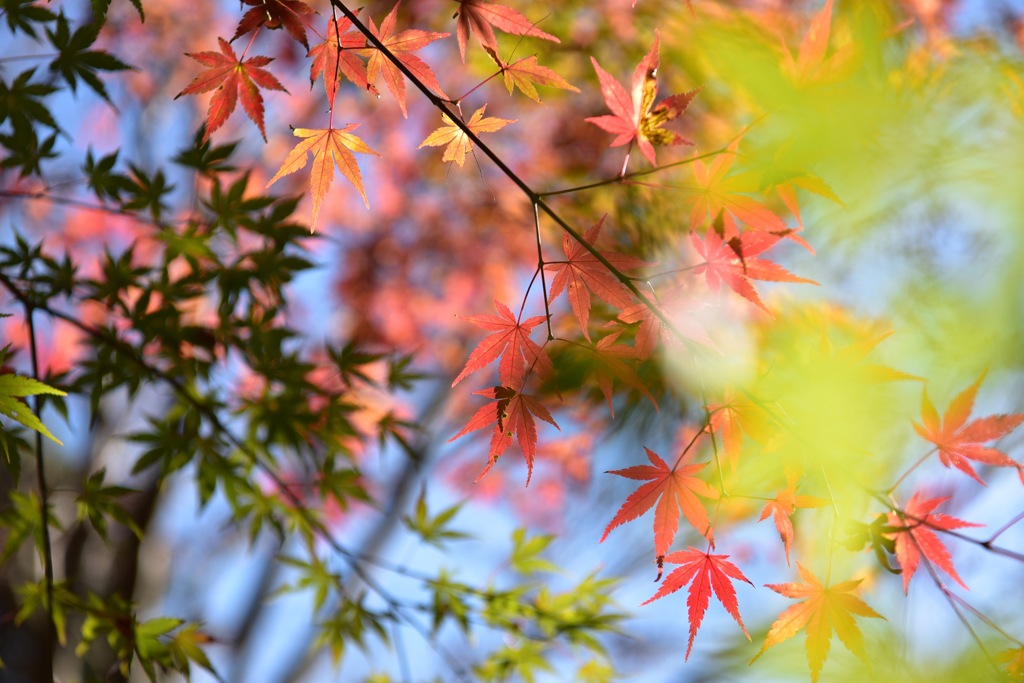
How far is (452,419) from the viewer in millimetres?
4297

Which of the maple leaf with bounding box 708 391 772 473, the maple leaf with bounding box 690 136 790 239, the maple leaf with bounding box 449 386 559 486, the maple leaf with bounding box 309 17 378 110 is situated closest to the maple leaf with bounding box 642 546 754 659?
the maple leaf with bounding box 708 391 772 473

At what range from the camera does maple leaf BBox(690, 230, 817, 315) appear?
30.7 inches

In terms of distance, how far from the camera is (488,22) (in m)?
0.80

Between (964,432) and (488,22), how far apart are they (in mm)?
775

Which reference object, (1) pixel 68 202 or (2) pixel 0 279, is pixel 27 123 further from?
(2) pixel 0 279

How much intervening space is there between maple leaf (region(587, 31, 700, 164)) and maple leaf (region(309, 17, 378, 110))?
0.94 ft

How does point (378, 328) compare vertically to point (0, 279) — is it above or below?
above

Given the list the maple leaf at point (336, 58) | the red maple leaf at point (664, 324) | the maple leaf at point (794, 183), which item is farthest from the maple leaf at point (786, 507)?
the maple leaf at point (336, 58)

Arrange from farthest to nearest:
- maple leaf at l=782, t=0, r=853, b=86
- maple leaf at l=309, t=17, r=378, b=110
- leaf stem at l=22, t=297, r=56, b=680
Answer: leaf stem at l=22, t=297, r=56, b=680 < maple leaf at l=309, t=17, r=378, b=110 < maple leaf at l=782, t=0, r=853, b=86

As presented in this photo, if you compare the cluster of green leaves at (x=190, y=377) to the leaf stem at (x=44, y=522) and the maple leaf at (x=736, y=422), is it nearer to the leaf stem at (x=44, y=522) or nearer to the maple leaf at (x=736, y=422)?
the leaf stem at (x=44, y=522)

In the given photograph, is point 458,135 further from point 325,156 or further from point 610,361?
point 610,361

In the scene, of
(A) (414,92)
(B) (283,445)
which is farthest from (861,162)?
(A) (414,92)

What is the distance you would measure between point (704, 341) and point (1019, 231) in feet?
1.03

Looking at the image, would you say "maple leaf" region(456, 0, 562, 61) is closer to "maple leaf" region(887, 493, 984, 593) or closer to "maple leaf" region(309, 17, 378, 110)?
"maple leaf" region(309, 17, 378, 110)
